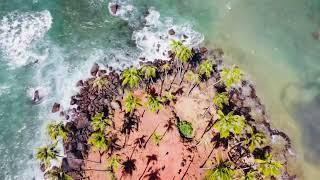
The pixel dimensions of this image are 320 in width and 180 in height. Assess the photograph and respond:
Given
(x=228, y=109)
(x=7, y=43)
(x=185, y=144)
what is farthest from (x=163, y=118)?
(x=7, y=43)

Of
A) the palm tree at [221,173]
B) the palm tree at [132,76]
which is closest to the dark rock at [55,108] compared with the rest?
the palm tree at [132,76]

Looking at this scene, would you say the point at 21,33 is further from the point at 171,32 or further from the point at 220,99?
the point at 220,99

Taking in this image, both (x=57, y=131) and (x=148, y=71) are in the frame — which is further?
(x=148, y=71)

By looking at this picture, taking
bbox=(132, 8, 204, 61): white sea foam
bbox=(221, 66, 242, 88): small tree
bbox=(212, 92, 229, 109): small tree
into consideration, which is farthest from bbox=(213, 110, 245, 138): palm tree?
bbox=(132, 8, 204, 61): white sea foam

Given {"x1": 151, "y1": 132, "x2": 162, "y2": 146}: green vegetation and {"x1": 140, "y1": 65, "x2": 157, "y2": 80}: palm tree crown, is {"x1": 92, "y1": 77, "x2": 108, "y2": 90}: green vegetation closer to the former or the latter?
{"x1": 140, "y1": 65, "x2": 157, "y2": 80}: palm tree crown

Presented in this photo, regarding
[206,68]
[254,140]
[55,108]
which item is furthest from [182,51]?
[55,108]

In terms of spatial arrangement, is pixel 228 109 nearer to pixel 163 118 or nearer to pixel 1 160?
pixel 163 118
